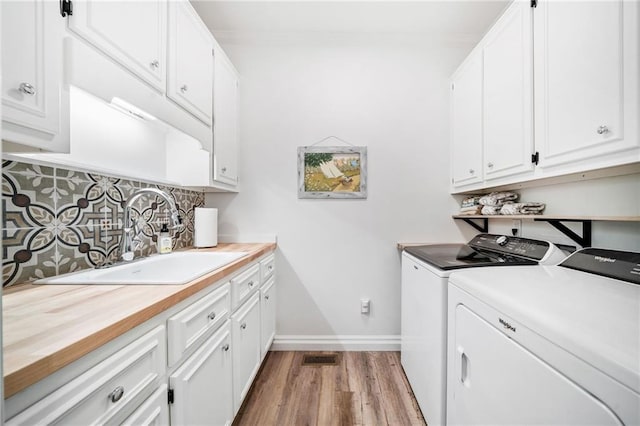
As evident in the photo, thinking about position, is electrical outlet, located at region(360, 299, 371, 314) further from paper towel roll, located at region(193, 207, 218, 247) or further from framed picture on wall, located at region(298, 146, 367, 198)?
paper towel roll, located at region(193, 207, 218, 247)

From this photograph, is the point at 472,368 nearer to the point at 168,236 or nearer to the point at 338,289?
the point at 338,289

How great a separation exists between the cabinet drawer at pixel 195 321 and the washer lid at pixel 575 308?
1052 mm

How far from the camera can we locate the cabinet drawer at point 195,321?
871 millimetres

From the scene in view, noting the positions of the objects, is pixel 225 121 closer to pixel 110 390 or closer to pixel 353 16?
pixel 353 16

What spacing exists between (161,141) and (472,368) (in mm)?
2082

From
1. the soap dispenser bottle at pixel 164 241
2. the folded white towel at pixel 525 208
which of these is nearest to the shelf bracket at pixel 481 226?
the folded white towel at pixel 525 208

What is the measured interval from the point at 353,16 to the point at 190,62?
51.8 inches

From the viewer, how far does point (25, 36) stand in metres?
0.76

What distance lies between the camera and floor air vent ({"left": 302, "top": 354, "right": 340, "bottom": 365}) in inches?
82.1

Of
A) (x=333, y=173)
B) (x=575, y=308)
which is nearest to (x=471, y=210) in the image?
(x=333, y=173)

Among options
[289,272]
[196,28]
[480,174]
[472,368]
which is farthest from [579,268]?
[196,28]

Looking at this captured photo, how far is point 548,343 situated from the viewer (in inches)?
27.8

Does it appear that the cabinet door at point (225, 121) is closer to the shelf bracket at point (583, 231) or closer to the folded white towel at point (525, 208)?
the folded white towel at point (525, 208)

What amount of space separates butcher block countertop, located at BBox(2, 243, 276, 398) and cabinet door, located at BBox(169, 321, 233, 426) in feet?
0.87
